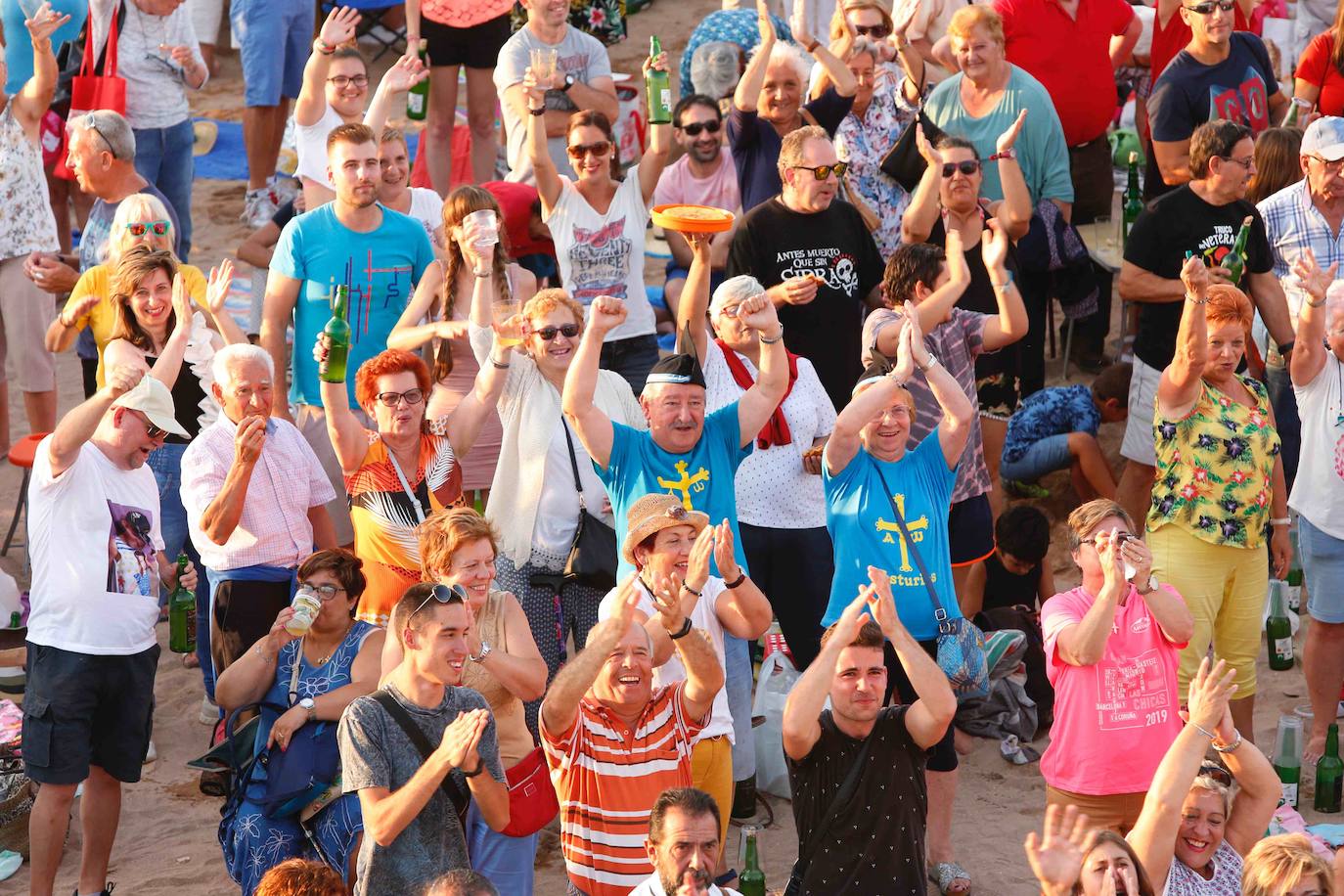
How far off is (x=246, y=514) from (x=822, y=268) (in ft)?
8.46

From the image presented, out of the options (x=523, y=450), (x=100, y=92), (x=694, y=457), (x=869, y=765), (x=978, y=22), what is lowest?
(x=869, y=765)

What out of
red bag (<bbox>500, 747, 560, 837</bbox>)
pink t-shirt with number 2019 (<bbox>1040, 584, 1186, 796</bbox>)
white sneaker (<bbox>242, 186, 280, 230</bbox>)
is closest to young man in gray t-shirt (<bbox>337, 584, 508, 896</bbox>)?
red bag (<bbox>500, 747, 560, 837</bbox>)

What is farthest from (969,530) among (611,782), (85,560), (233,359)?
(85,560)

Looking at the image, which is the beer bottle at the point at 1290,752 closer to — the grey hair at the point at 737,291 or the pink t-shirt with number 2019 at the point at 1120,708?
the pink t-shirt with number 2019 at the point at 1120,708

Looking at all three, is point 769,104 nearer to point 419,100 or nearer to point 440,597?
point 419,100

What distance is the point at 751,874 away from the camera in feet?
21.1

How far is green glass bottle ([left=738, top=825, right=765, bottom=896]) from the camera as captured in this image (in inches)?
252

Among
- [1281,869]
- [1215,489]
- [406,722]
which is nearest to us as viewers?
[1281,869]

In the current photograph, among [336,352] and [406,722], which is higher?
[336,352]

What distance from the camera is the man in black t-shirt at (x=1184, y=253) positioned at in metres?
7.75

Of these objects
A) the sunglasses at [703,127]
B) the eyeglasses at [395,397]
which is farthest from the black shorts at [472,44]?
the eyeglasses at [395,397]

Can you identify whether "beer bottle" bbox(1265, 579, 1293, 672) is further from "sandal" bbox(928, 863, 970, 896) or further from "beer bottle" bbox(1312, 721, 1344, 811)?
"sandal" bbox(928, 863, 970, 896)

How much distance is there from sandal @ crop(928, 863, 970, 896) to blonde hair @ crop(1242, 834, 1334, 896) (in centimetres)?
168

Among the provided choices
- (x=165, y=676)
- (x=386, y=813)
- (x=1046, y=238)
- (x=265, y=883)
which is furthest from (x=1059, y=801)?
(x=165, y=676)
